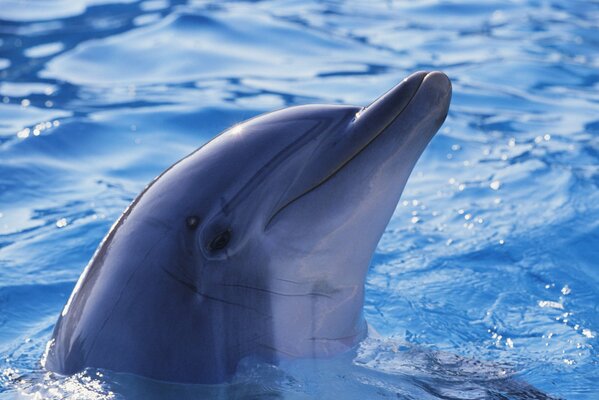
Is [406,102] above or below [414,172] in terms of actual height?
above

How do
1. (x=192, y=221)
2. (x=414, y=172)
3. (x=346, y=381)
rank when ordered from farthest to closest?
(x=414, y=172) < (x=346, y=381) < (x=192, y=221)

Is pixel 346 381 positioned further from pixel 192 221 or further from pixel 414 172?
pixel 414 172

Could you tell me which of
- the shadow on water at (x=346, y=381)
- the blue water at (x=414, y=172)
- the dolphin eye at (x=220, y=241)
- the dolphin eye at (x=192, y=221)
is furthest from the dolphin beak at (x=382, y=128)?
the blue water at (x=414, y=172)

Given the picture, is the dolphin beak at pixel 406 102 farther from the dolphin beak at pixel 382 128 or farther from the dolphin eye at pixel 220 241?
the dolphin eye at pixel 220 241

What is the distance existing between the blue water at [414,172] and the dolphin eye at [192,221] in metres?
0.60

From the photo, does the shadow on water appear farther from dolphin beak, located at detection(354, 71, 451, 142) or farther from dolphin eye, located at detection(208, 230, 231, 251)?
dolphin beak, located at detection(354, 71, 451, 142)

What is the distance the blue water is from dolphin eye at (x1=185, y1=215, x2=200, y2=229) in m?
0.60

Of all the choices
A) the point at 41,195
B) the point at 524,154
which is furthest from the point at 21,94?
the point at 524,154

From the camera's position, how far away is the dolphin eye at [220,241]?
3.82 metres

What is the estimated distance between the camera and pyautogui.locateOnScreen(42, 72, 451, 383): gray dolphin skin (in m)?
3.81

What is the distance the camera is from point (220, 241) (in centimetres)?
383

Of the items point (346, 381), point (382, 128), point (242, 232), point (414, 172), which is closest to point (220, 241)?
point (242, 232)

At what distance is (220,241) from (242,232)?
9cm

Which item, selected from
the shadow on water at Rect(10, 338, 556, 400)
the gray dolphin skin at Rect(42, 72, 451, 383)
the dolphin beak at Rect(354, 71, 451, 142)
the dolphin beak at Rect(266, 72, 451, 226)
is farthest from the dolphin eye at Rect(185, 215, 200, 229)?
the dolphin beak at Rect(354, 71, 451, 142)
